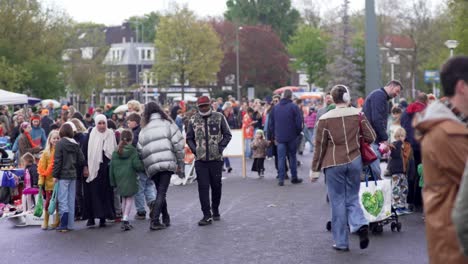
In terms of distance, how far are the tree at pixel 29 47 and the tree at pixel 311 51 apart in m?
36.1

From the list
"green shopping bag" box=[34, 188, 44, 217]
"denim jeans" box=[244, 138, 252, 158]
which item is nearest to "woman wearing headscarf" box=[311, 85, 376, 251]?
"green shopping bag" box=[34, 188, 44, 217]

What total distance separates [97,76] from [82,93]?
2226 millimetres

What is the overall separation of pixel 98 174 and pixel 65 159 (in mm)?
772

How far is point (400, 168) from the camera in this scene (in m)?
13.3

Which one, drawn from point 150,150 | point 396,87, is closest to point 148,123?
point 150,150

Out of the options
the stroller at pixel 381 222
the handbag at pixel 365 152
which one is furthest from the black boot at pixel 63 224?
the handbag at pixel 365 152

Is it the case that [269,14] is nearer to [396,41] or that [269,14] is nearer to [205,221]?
[396,41]

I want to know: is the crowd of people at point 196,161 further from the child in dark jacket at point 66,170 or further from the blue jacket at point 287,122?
the blue jacket at point 287,122

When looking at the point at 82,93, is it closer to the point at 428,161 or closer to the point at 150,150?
the point at 150,150

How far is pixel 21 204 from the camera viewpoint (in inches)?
634

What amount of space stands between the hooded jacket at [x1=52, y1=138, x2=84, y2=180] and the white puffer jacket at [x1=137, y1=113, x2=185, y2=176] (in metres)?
1.01

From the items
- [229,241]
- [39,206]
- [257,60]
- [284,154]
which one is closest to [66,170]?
[39,206]

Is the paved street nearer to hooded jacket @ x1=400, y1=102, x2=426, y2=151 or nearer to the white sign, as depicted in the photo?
hooded jacket @ x1=400, y1=102, x2=426, y2=151

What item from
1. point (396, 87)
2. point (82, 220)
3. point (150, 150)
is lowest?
point (82, 220)
